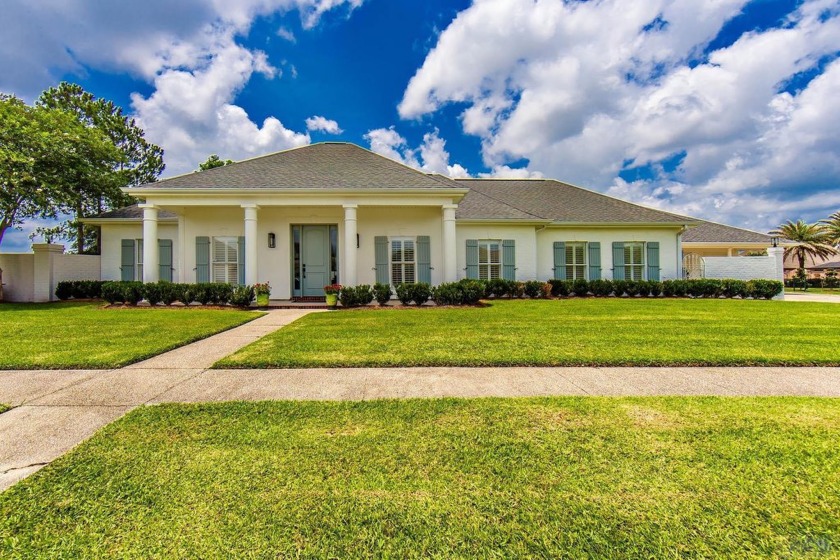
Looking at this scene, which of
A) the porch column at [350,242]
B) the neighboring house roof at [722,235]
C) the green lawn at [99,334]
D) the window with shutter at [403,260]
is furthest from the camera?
the neighboring house roof at [722,235]

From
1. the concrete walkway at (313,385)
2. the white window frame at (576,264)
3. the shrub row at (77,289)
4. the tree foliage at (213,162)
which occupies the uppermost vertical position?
the tree foliage at (213,162)

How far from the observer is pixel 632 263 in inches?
604

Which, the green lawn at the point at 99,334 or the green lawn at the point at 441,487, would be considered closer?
the green lawn at the point at 441,487

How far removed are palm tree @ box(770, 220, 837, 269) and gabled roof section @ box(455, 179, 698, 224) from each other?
22398 millimetres

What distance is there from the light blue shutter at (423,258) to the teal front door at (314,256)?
11.0 ft

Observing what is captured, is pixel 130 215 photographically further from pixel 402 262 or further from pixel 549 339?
pixel 549 339

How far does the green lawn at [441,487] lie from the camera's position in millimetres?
1646

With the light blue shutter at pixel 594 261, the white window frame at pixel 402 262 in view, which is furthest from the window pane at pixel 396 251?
the light blue shutter at pixel 594 261

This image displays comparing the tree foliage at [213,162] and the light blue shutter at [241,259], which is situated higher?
the tree foliage at [213,162]

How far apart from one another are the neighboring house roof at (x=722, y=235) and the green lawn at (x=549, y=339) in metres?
10.9

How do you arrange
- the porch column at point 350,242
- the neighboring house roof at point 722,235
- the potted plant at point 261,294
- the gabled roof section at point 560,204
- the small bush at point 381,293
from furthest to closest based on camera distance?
the neighboring house roof at point 722,235, the gabled roof section at point 560,204, the porch column at point 350,242, the small bush at point 381,293, the potted plant at point 261,294

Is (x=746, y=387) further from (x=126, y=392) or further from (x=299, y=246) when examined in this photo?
(x=299, y=246)

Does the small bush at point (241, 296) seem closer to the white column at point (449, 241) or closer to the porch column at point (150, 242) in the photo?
the porch column at point (150, 242)

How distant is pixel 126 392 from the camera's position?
148 inches
